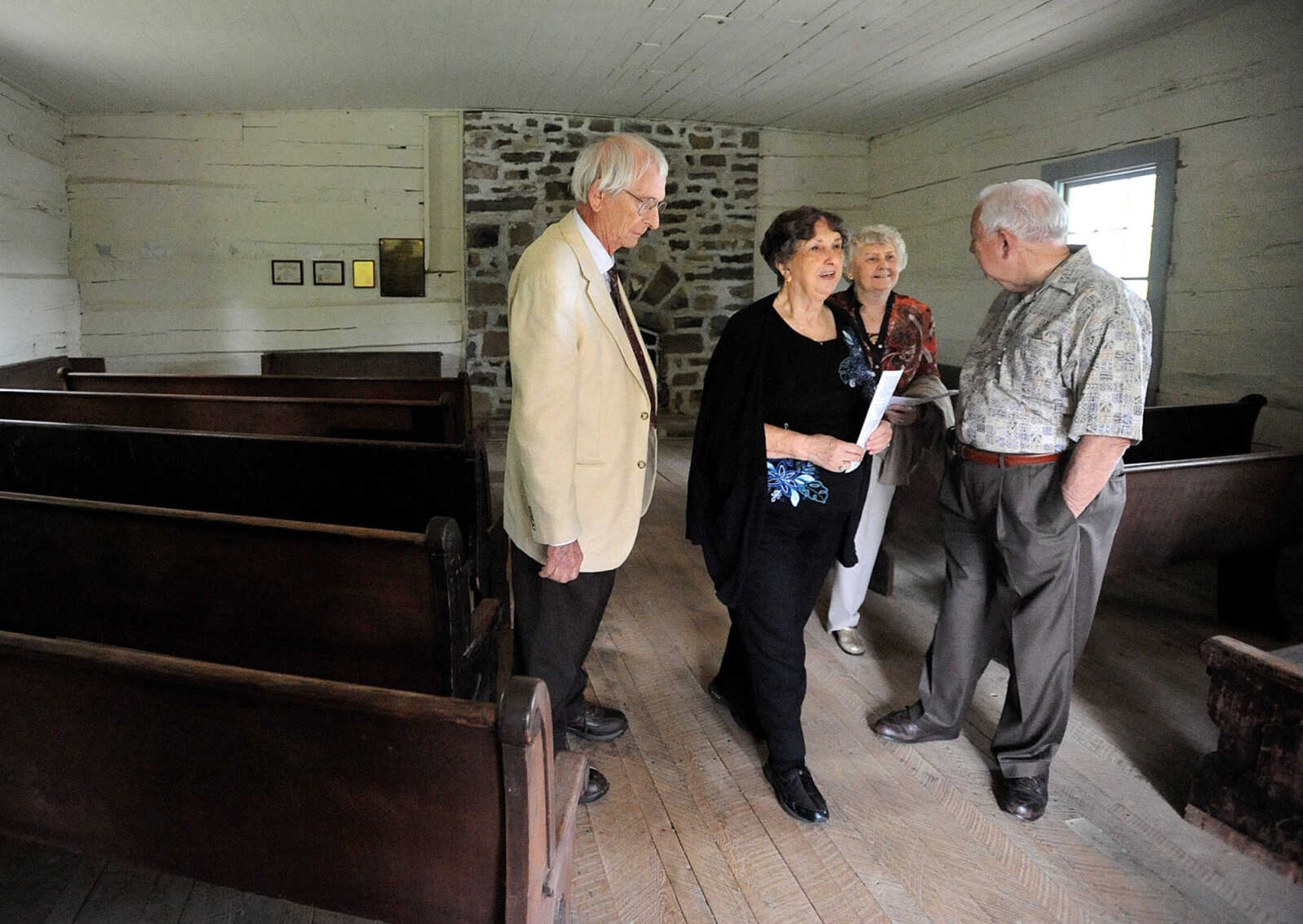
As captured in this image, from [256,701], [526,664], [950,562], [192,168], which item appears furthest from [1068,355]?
[192,168]

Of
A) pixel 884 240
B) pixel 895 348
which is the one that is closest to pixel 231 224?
pixel 884 240

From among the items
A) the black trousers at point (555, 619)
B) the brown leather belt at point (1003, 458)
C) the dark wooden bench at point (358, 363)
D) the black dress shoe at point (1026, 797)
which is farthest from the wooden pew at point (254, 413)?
the dark wooden bench at point (358, 363)

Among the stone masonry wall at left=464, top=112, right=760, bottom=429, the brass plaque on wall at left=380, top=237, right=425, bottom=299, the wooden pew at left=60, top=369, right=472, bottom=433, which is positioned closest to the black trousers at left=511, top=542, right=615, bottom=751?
the wooden pew at left=60, top=369, right=472, bottom=433

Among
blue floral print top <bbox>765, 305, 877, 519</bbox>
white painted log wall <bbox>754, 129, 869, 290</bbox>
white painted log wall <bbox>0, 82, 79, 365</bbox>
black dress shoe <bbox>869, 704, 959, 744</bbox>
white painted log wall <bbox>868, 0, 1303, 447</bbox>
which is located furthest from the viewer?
white painted log wall <bbox>754, 129, 869, 290</bbox>

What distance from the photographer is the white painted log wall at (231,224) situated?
619 cm

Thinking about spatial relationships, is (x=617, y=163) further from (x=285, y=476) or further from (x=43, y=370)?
(x=43, y=370)

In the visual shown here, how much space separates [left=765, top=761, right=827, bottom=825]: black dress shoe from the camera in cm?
196

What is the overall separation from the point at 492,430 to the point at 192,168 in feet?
9.44

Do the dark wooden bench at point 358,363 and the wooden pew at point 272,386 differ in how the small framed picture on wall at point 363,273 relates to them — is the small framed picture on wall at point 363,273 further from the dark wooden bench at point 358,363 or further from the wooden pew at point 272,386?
the wooden pew at point 272,386

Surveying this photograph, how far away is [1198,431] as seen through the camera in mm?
3533

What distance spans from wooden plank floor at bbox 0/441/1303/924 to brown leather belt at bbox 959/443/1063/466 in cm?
81

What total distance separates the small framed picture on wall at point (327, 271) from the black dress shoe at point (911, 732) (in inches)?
222

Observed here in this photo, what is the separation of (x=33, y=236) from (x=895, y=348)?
5668 millimetres

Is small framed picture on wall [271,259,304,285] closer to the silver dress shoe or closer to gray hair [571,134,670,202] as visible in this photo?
the silver dress shoe
